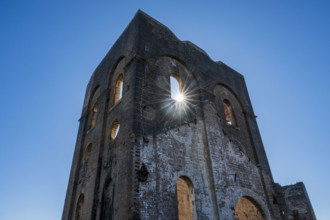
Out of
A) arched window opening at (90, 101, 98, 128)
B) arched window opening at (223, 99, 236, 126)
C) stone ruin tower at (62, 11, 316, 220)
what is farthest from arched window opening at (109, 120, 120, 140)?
arched window opening at (223, 99, 236, 126)

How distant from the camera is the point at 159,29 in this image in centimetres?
1290

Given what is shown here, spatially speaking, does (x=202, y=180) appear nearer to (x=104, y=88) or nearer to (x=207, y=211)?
(x=207, y=211)

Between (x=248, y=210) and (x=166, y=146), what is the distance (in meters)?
5.88

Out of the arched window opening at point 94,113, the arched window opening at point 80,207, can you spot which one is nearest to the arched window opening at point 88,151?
the arched window opening at point 94,113

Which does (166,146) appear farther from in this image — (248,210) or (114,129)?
(248,210)

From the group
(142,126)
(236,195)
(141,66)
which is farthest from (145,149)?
(236,195)

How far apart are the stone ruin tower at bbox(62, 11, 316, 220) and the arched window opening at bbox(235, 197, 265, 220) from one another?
0.05 meters

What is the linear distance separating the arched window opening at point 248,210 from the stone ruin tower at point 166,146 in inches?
1.8

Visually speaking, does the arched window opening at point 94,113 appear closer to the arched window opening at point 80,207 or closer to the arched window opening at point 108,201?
the arched window opening at point 80,207

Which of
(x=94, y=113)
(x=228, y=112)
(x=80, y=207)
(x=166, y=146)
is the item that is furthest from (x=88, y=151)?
(x=228, y=112)

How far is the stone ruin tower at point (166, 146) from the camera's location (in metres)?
8.39

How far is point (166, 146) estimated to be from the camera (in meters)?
9.25

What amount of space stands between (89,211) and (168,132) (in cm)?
444

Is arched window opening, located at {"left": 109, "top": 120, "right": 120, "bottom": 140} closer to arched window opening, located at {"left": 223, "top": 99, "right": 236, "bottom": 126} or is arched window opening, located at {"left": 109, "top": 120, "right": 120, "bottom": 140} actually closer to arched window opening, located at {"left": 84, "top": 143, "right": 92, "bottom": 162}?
arched window opening, located at {"left": 84, "top": 143, "right": 92, "bottom": 162}
